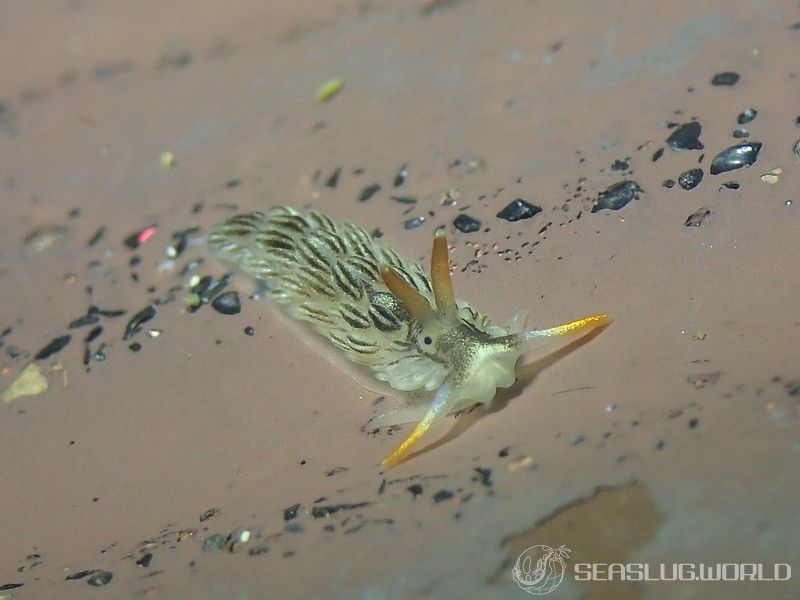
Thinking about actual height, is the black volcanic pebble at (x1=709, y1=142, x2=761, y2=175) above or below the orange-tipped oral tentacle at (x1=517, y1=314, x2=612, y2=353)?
above

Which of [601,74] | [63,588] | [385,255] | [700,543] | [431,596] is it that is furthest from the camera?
[601,74]

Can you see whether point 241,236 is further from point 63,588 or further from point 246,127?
point 63,588

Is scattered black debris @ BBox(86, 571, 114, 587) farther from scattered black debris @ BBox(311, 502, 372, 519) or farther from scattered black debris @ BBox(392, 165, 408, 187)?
scattered black debris @ BBox(392, 165, 408, 187)

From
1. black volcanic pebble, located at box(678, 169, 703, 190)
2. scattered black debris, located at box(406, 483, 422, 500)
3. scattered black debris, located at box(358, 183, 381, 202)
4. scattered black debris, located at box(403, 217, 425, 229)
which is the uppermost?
scattered black debris, located at box(358, 183, 381, 202)

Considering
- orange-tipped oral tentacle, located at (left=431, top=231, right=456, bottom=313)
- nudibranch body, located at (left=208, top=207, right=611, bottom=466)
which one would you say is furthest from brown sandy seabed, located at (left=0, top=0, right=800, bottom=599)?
orange-tipped oral tentacle, located at (left=431, top=231, right=456, bottom=313)

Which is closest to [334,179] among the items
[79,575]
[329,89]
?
[329,89]

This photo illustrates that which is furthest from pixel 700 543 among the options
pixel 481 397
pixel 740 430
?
pixel 481 397

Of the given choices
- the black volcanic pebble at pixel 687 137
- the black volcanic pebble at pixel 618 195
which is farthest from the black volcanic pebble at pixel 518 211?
the black volcanic pebble at pixel 687 137
